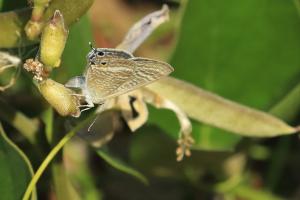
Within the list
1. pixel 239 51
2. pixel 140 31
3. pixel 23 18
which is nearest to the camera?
pixel 23 18

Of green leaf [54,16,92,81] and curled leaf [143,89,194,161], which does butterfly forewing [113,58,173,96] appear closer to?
A: curled leaf [143,89,194,161]

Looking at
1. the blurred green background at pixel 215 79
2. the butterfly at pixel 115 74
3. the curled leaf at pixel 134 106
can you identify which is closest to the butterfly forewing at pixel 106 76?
the butterfly at pixel 115 74

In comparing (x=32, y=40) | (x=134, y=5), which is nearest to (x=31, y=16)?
(x=32, y=40)

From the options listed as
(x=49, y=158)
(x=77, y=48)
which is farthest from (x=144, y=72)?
(x=77, y=48)

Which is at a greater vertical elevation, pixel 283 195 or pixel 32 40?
pixel 32 40

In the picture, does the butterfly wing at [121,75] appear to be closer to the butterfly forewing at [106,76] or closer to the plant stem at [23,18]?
the butterfly forewing at [106,76]

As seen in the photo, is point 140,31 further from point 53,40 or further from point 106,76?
point 53,40

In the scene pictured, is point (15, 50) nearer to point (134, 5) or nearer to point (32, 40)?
point (32, 40)
